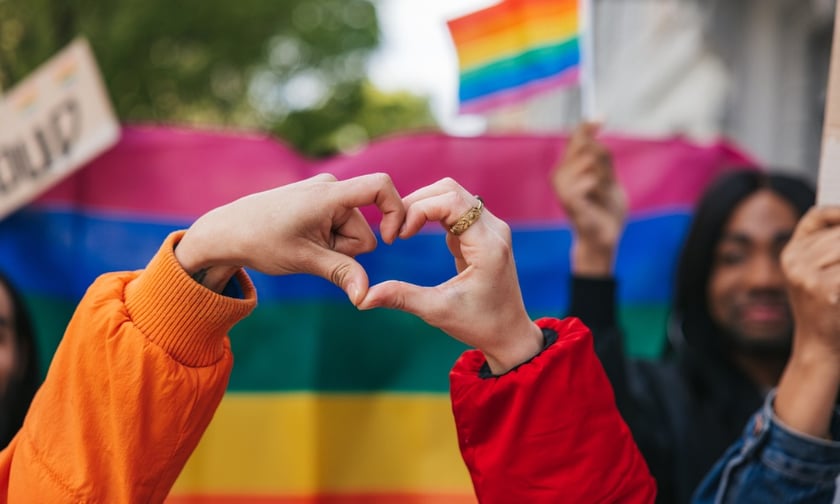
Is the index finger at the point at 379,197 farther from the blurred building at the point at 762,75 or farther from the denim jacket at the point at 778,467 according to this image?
the blurred building at the point at 762,75

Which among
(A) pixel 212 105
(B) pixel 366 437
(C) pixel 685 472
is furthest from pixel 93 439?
(A) pixel 212 105

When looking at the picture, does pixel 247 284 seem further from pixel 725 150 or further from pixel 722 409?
pixel 725 150

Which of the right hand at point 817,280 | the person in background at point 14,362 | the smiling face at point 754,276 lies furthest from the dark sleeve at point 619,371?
the person in background at point 14,362

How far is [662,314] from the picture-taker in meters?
3.06

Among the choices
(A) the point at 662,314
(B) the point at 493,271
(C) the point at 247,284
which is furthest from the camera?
(A) the point at 662,314

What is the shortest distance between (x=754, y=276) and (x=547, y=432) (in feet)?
4.81

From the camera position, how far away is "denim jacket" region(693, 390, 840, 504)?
1640 mm

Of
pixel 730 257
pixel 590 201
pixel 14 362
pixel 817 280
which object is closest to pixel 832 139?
pixel 817 280

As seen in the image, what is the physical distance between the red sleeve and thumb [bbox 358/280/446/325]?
145mm

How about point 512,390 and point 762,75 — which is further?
point 762,75

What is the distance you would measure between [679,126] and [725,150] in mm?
7260

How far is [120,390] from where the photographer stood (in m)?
1.35

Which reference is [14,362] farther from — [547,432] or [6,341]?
[547,432]

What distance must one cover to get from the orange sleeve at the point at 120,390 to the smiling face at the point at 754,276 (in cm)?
166
